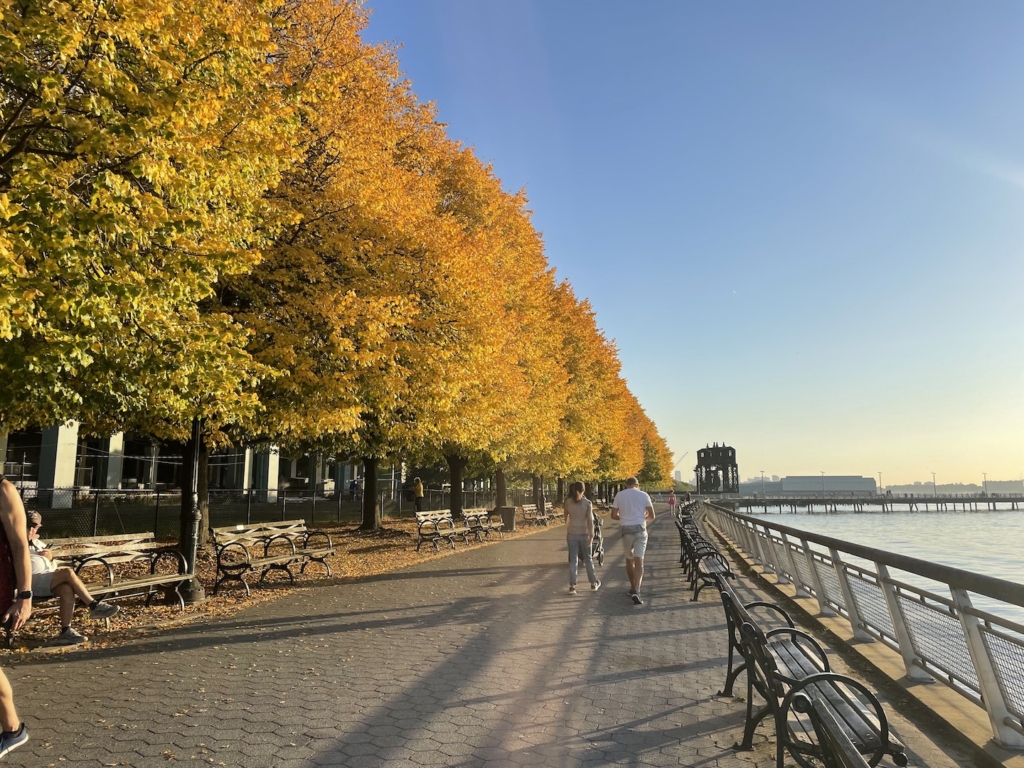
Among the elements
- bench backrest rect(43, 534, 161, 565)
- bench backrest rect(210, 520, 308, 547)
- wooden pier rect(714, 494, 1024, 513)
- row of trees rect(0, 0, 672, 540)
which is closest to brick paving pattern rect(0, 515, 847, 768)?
bench backrest rect(43, 534, 161, 565)

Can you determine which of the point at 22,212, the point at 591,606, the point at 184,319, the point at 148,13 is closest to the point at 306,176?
the point at 184,319

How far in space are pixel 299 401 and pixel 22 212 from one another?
5274 millimetres

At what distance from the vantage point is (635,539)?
10727mm

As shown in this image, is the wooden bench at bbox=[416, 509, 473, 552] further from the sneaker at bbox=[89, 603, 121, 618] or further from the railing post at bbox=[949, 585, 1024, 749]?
the railing post at bbox=[949, 585, 1024, 749]

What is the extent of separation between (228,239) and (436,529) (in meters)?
11.4

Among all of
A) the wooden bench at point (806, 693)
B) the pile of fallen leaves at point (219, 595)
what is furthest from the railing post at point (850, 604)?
the pile of fallen leaves at point (219, 595)

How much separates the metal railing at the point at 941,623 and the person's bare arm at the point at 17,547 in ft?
17.8

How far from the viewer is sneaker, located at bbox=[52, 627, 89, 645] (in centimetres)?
725

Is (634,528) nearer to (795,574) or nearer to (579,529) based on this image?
(579,529)

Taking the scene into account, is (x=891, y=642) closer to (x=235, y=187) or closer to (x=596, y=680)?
(x=596, y=680)

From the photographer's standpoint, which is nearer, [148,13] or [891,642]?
[148,13]

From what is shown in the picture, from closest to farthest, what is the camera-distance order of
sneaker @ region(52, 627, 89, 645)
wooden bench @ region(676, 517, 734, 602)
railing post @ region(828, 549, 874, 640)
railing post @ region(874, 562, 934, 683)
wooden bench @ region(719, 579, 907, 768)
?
wooden bench @ region(719, 579, 907, 768) → railing post @ region(874, 562, 934, 683) → sneaker @ region(52, 627, 89, 645) → railing post @ region(828, 549, 874, 640) → wooden bench @ region(676, 517, 734, 602)

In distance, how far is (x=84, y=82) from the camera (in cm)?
679

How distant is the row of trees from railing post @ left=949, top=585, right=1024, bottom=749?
6.98 meters
